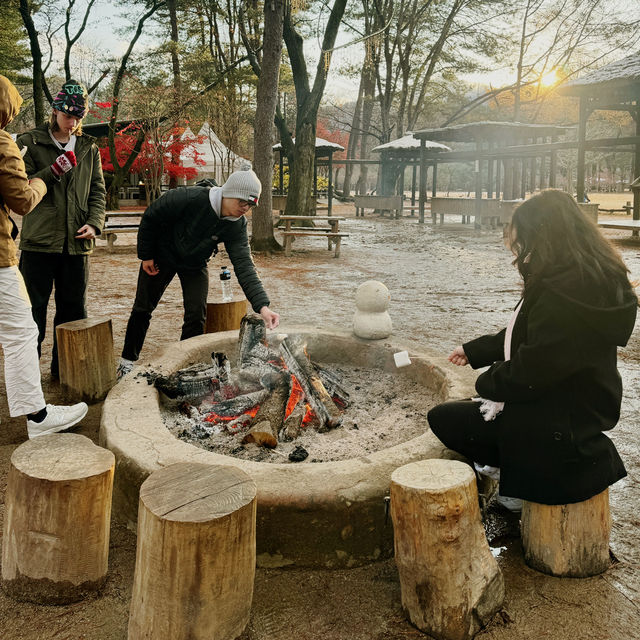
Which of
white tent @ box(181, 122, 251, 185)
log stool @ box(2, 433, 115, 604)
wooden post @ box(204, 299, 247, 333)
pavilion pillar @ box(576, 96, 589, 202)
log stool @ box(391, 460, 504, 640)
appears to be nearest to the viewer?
log stool @ box(391, 460, 504, 640)

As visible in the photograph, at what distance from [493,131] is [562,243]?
18208 mm

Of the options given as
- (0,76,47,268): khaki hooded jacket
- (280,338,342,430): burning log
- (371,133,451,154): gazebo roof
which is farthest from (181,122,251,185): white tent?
(0,76,47,268): khaki hooded jacket

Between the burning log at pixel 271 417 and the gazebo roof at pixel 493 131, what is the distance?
16.5m

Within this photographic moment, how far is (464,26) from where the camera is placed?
1091 inches

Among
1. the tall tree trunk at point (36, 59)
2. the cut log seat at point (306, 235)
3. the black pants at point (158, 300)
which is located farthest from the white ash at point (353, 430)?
the tall tree trunk at point (36, 59)

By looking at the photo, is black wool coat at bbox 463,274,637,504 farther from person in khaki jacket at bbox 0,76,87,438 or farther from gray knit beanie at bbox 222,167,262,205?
person in khaki jacket at bbox 0,76,87,438

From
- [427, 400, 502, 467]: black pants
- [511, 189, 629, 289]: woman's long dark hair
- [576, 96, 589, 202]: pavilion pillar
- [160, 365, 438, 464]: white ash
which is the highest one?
[576, 96, 589, 202]: pavilion pillar

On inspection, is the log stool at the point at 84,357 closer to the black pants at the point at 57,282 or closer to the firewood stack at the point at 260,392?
the black pants at the point at 57,282

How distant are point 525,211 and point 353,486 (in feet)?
3.96

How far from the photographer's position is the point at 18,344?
2.96 metres

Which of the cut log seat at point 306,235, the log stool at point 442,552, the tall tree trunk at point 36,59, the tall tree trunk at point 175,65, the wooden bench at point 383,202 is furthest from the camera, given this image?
the wooden bench at point 383,202

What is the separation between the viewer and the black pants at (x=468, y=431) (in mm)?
2453

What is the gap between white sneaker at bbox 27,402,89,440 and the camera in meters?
3.12

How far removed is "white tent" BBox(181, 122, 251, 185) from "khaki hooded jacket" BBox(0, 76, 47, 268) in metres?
17.8
